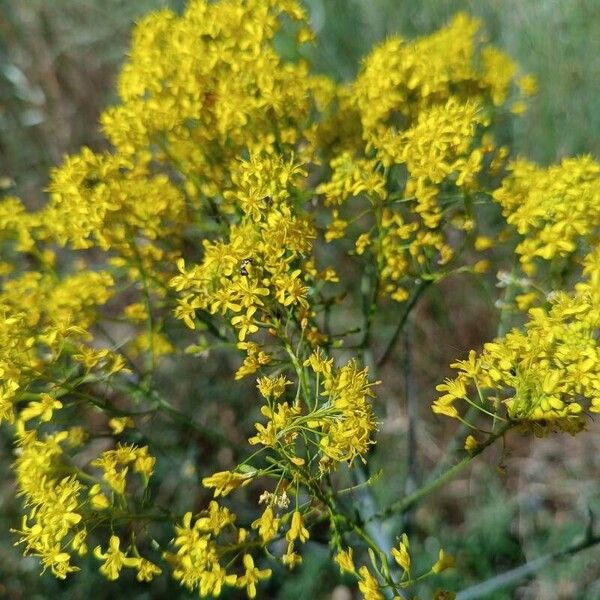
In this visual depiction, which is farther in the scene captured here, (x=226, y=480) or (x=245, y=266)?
(x=245, y=266)

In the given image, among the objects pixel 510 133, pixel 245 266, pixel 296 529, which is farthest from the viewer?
pixel 510 133

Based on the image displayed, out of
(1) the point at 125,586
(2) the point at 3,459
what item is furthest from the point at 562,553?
(2) the point at 3,459

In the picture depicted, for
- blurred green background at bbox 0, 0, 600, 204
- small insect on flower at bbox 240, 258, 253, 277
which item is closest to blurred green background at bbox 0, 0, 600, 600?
blurred green background at bbox 0, 0, 600, 204

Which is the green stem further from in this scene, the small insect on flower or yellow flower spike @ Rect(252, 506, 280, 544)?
the small insect on flower

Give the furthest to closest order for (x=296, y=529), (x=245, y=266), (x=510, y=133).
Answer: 1. (x=510, y=133)
2. (x=245, y=266)
3. (x=296, y=529)

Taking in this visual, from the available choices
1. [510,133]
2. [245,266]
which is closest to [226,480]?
[245,266]

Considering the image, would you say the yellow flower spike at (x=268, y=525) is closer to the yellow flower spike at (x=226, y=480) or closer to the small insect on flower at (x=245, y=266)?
the yellow flower spike at (x=226, y=480)

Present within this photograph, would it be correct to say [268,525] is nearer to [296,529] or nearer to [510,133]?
[296,529]

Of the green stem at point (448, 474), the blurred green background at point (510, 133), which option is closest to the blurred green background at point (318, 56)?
the blurred green background at point (510, 133)
